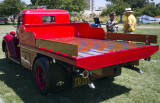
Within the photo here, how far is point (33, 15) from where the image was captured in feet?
17.9

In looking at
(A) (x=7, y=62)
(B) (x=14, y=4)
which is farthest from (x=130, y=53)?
(B) (x=14, y=4)

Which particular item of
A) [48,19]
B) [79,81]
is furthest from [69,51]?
[48,19]

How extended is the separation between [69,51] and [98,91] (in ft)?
5.66

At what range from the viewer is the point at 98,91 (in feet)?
13.1

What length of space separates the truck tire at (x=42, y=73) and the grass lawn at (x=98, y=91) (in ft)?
0.65

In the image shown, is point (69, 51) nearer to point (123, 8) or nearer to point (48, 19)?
point (48, 19)

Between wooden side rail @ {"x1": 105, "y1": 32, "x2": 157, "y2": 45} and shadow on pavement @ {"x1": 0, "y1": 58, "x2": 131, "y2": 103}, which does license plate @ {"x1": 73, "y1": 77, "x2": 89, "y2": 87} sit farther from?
wooden side rail @ {"x1": 105, "y1": 32, "x2": 157, "y2": 45}

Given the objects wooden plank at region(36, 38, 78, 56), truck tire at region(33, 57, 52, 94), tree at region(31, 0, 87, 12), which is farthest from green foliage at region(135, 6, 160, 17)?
wooden plank at region(36, 38, 78, 56)

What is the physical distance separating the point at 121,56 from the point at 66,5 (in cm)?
3320

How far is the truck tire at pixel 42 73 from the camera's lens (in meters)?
3.36

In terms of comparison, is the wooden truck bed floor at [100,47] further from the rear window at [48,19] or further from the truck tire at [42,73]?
the rear window at [48,19]

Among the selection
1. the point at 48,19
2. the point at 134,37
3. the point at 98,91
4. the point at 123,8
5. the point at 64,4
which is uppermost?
the point at 123,8

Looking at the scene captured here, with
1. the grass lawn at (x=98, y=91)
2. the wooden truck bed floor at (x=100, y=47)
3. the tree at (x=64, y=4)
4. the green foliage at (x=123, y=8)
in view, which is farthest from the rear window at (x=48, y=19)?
the green foliage at (x=123, y=8)

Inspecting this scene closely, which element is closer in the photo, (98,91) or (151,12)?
(98,91)
